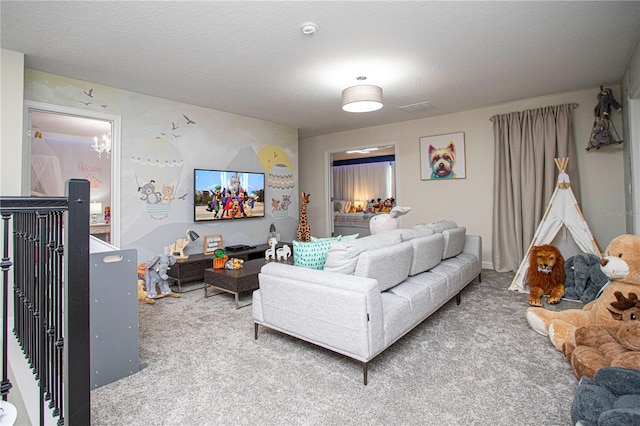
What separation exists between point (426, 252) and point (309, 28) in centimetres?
207

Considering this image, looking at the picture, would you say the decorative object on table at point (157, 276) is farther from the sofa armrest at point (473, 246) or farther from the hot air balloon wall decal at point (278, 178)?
the sofa armrest at point (473, 246)

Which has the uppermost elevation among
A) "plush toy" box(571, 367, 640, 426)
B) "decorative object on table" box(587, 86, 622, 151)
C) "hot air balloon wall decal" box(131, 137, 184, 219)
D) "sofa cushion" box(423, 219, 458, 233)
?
"decorative object on table" box(587, 86, 622, 151)

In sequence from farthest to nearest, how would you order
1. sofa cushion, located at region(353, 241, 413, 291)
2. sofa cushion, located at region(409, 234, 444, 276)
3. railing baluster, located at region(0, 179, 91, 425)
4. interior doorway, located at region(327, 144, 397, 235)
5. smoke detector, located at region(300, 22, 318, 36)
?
interior doorway, located at region(327, 144, 397, 235), sofa cushion, located at region(409, 234, 444, 276), smoke detector, located at region(300, 22, 318, 36), sofa cushion, located at region(353, 241, 413, 291), railing baluster, located at region(0, 179, 91, 425)

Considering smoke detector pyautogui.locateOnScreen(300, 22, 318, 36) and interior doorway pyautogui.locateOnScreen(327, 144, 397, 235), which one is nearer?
smoke detector pyautogui.locateOnScreen(300, 22, 318, 36)

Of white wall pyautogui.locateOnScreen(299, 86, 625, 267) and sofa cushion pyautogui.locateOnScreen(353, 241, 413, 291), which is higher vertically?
white wall pyautogui.locateOnScreen(299, 86, 625, 267)

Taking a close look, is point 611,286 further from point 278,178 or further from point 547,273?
point 278,178

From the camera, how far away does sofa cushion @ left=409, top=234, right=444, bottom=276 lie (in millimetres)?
2754

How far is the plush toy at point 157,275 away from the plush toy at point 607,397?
359 cm

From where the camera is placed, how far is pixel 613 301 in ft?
7.31

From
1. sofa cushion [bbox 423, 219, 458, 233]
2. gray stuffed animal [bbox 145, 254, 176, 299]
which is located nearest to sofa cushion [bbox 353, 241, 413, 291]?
sofa cushion [bbox 423, 219, 458, 233]

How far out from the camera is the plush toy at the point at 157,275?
11.8 ft

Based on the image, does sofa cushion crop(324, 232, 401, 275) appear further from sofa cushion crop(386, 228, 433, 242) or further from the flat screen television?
the flat screen television

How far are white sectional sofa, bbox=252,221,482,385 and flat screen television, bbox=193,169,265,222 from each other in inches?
102

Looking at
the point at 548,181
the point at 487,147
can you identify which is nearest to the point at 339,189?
the point at 487,147
